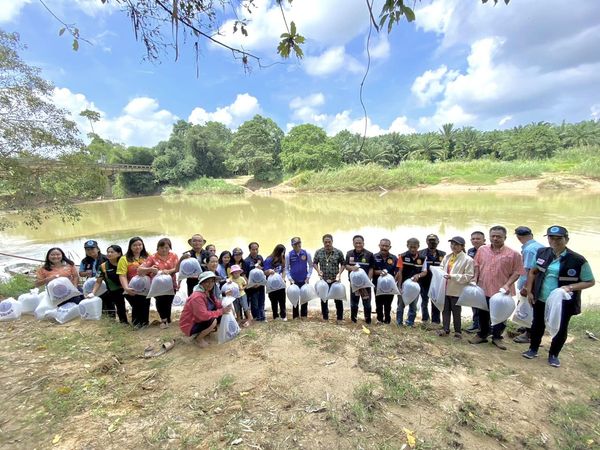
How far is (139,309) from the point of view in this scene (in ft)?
13.9

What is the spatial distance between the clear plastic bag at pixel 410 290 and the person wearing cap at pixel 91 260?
4.00 meters

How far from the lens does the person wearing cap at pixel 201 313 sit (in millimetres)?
3391

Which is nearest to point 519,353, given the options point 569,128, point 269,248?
point 269,248

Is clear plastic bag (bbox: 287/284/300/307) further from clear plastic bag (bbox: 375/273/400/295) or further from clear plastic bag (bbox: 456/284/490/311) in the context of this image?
clear plastic bag (bbox: 456/284/490/311)

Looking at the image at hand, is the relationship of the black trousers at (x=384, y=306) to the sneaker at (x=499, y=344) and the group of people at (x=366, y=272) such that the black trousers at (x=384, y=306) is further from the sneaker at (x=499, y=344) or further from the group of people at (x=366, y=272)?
the sneaker at (x=499, y=344)

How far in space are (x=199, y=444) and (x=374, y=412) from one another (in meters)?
1.24

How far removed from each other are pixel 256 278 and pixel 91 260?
7.70 feet

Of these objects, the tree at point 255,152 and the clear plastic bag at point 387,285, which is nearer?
the clear plastic bag at point 387,285

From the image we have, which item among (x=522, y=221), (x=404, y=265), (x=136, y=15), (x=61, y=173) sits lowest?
(x=522, y=221)

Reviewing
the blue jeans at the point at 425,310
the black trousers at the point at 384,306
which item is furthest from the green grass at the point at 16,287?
the blue jeans at the point at 425,310

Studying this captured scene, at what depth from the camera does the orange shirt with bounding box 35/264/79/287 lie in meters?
4.20

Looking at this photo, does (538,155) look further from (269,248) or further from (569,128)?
(269,248)

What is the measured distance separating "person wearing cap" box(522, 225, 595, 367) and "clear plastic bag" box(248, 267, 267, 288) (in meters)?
3.10

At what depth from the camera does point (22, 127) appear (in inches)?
266
